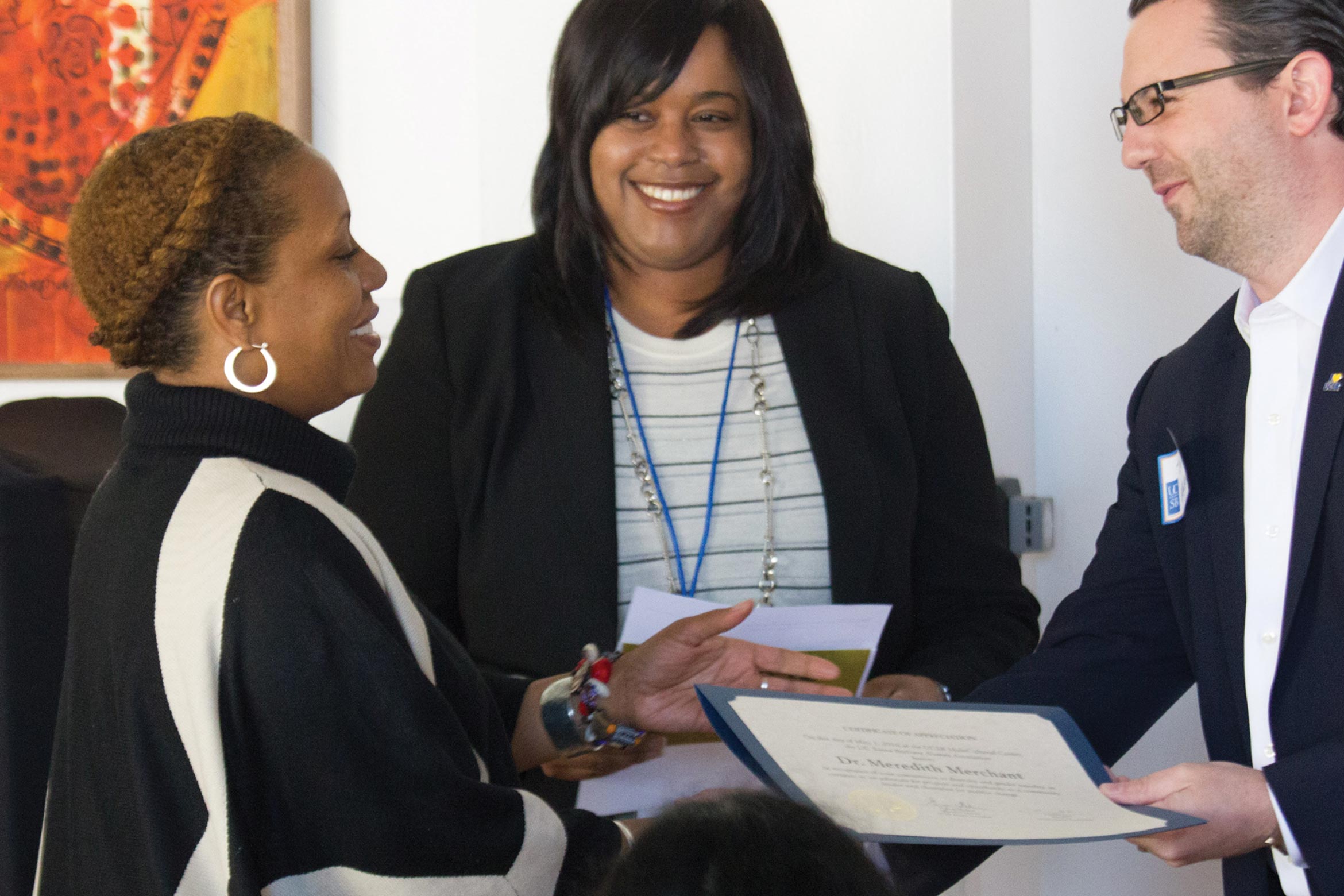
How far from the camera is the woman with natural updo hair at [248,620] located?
119 centimetres

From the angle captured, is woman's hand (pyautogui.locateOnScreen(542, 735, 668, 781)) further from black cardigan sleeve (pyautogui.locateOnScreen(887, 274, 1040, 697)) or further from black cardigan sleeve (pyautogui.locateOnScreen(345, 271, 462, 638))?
black cardigan sleeve (pyautogui.locateOnScreen(887, 274, 1040, 697))

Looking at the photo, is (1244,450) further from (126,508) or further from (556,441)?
(126,508)

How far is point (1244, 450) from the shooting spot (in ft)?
5.63

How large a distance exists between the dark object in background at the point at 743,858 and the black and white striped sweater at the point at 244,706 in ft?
1.36

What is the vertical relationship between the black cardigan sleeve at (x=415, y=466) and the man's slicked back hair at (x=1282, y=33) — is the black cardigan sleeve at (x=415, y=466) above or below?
below

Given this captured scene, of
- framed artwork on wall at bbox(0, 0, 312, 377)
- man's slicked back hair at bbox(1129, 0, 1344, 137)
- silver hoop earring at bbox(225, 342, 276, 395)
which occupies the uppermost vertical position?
framed artwork on wall at bbox(0, 0, 312, 377)

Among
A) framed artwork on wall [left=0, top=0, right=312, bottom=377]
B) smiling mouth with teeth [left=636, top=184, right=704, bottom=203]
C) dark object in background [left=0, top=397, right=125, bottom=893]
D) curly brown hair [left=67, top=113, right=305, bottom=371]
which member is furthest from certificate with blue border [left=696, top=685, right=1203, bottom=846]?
framed artwork on wall [left=0, top=0, right=312, bottom=377]

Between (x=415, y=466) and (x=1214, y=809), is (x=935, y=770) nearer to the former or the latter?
(x=1214, y=809)

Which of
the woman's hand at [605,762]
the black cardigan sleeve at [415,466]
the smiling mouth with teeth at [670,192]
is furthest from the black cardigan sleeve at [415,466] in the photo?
the smiling mouth with teeth at [670,192]

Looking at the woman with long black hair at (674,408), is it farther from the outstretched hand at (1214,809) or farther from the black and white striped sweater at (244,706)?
the black and white striped sweater at (244,706)

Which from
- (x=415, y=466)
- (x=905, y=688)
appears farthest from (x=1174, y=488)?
(x=415, y=466)

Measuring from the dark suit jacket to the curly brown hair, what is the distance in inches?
38.3

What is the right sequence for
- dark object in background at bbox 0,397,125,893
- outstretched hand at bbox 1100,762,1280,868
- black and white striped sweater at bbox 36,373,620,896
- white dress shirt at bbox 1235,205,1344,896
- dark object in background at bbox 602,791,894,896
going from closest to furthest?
dark object in background at bbox 602,791,894,896 → black and white striped sweater at bbox 36,373,620,896 → outstretched hand at bbox 1100,762,1280,868 → white dress shirt at bbox 1235,205,1344,896 → dark object in background at bbox 0,397,125,893

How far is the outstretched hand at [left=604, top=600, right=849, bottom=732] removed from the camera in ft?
5.52
